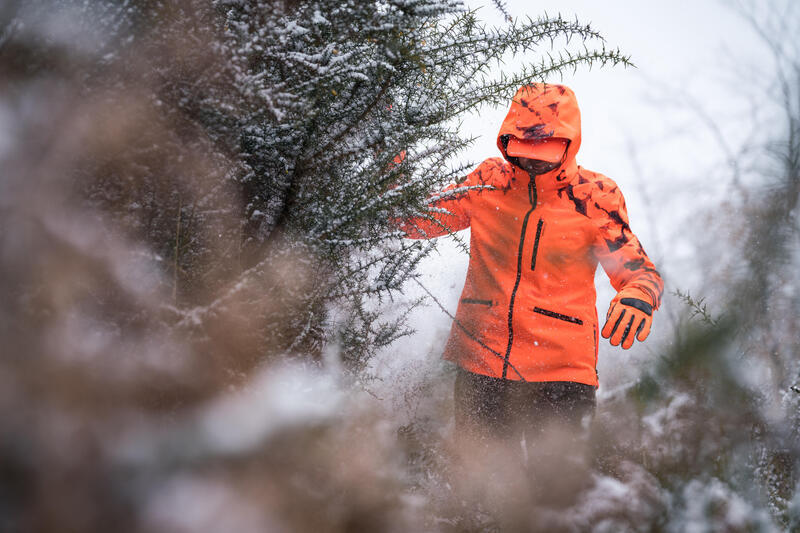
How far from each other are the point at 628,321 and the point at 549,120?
48.4 inches

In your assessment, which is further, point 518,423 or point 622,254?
point 518,423

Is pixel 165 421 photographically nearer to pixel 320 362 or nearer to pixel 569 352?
pixel 320 362

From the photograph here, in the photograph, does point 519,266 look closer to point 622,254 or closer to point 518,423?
point 622,254

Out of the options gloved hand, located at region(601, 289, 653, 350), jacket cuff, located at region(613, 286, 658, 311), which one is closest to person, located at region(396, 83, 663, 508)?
jacket cuff, located at region(613, 286, 658, 311)

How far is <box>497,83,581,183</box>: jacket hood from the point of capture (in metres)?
2.72

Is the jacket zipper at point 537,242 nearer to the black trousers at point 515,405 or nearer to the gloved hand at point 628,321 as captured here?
the gloved hand at point 628,321

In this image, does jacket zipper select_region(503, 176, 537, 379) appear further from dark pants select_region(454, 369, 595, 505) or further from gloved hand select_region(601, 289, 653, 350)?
gloved hand select_region(601, 289, 653, 350)

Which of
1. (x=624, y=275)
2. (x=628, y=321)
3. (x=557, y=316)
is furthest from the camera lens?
(x=557, y=316)

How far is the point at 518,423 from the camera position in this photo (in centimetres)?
285

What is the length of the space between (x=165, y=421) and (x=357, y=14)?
1.14 metres

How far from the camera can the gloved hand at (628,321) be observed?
7.59 ft

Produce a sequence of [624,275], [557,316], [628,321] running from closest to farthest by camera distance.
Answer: [628,321] → [624,275] → [557,316]

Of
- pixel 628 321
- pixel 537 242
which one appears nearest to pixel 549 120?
pixel 537 242

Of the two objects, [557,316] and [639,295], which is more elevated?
[557,316]
